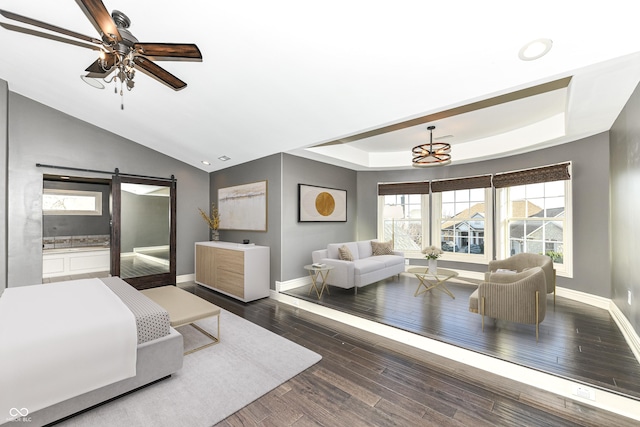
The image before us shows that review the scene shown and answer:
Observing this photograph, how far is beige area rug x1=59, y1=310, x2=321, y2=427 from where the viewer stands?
Answer: 1840 millimetres

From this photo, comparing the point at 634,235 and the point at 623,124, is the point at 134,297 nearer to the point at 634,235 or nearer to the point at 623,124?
the point at 634,235

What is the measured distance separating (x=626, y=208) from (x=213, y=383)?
4349mm

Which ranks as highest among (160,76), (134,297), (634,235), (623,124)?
(160,76)

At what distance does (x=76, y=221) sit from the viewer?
20.8ft

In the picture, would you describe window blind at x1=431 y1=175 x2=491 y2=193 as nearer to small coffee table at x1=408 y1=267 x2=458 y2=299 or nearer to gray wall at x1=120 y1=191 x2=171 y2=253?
small coffee table at x1=408 y1=267 x2=458 y2=299

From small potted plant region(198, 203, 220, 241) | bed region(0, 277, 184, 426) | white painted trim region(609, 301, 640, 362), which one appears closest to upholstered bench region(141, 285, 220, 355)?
bed region(0, 277, 184, 426)

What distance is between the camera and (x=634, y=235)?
255 cm

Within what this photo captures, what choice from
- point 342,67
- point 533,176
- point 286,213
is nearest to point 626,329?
point 533,176

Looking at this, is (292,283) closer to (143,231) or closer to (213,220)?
(213,220)

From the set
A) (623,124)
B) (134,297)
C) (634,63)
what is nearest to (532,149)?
(623,124)

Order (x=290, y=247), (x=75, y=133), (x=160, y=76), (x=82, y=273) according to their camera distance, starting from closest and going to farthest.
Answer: (x=160, y=76) → (x=75, y=133) → (x=290, y=247) → (x=82, y=273)

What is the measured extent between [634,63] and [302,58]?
256 centimetres

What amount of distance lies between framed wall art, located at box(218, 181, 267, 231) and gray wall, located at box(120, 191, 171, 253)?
1060 millimetres

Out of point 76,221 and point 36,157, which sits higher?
point 36,157
